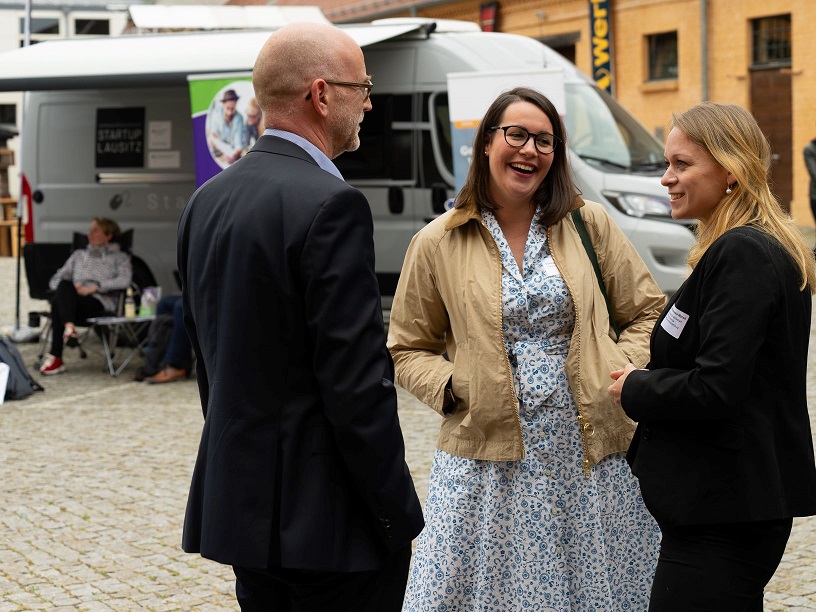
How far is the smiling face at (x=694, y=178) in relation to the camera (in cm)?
270

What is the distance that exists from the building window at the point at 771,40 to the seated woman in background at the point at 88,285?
14547 millimetres

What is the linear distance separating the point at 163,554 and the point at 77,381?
5.57 metres

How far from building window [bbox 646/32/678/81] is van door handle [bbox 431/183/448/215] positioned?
14.5 meters

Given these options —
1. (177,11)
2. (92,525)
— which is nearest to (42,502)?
(92,525)

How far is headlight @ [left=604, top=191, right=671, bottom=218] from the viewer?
32.8 feet

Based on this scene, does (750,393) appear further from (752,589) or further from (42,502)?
(42,502)

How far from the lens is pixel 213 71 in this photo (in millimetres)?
10680

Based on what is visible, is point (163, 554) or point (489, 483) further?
point (163, 554)

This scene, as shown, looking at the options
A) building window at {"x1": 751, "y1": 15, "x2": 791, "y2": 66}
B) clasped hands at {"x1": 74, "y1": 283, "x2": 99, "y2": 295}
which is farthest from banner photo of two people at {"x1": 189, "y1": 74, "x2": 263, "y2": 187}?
building window at {"x1": 751, "y1": 15, "x2": 791, "y2": 66}

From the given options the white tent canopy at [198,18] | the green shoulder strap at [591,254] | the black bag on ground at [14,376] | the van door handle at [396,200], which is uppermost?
the white tent canopy at [198,18]

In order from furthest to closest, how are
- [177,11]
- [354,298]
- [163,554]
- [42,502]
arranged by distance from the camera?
[177,11], [42,502], [163,554], [354,298]

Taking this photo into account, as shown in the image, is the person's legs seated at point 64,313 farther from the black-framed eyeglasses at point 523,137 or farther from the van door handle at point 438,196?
the black-framed eyeglasses at point 523,137

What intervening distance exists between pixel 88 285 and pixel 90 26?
28.5m

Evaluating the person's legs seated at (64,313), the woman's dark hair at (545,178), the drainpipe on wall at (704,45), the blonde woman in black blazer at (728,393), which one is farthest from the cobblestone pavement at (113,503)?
the drainpipe on wall at (704,45)
